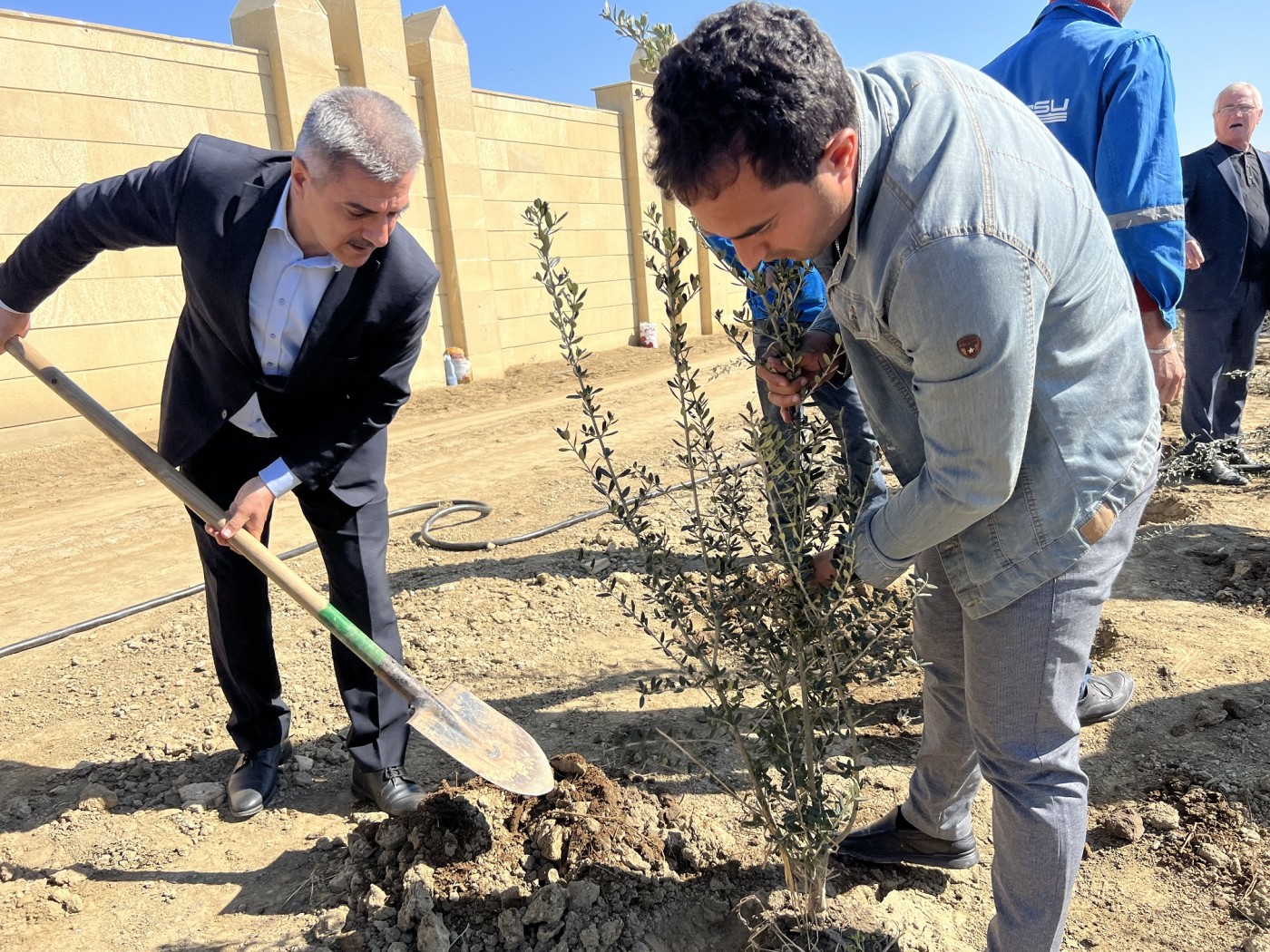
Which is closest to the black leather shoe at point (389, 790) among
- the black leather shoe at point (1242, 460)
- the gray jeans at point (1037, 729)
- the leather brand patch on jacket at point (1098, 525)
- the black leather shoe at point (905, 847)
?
the black leather shoe at point (905, 847)

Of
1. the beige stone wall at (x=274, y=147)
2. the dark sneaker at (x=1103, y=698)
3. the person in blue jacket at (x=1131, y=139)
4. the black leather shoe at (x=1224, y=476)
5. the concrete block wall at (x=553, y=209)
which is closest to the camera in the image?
the person in blue jacket at (x=1131, y=139)

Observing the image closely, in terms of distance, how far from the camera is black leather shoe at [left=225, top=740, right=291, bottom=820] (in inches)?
111

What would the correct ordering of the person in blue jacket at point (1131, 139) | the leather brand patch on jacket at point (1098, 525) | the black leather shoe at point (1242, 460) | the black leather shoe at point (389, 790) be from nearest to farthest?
the leather brand patch on jacket at point (1098, 525) → the person in blue jacket at point (1131, 139) → the black leather shoe at point (389, 790) → the black leather shoe at point (1242, 460)

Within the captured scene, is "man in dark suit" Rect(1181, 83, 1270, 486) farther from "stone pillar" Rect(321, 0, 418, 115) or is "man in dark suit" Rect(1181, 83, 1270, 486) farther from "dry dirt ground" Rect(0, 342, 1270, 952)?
"stone pillar" Rect(321, 0, 418, 115)

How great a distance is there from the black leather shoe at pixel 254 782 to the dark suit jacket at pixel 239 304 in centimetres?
95

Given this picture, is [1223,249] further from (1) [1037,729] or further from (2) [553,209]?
(2) [553,209]

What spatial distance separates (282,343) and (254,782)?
141 cm

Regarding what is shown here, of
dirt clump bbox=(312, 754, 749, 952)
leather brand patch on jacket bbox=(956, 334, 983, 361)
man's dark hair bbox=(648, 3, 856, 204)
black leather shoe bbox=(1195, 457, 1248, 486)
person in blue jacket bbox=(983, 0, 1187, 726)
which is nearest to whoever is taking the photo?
man's dark hair bbox=(648, 3, 856, 204)

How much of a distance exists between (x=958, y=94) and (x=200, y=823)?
2872mm

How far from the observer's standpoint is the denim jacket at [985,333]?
129 centimetres

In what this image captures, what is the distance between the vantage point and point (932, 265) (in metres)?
1.28

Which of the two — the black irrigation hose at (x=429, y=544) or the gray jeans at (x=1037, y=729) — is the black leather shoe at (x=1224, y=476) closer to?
the black irrigation hose at (x=429, y=544)

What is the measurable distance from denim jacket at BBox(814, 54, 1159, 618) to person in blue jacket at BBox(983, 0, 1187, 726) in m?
1.12

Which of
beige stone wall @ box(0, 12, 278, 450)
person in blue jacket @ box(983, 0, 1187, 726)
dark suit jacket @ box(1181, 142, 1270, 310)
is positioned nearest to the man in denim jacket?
person in blue jacket @ box(983, 0, 1187, 726)
